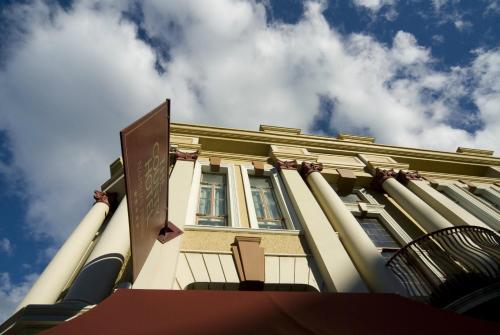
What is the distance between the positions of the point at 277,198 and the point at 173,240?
13.6 ft

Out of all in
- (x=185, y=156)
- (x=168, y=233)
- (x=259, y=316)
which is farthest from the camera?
(x=185, y=156)

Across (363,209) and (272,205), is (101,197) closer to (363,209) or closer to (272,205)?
(272,205)

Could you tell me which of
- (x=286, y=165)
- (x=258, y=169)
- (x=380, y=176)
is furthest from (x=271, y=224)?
(x=380, y=176)

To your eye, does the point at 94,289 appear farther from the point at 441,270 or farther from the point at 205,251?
the point at 441,270

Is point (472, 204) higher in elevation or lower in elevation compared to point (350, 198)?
lower

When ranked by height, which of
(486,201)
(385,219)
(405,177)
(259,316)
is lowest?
(259,316)

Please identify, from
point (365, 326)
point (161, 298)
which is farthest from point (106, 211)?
point (365, 326)

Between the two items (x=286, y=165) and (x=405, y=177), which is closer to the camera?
(x=286, y=165)

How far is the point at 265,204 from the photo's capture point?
8.84 m

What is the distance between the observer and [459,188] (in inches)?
481

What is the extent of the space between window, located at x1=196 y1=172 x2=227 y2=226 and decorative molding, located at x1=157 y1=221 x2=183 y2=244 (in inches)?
58.7

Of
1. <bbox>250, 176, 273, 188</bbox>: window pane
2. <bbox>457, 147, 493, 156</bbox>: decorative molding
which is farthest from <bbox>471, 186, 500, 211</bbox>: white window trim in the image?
<bbox>250, 176, 273, 188</bbox>: window pane

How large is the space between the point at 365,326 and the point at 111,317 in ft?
7.41

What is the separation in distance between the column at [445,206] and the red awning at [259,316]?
22.2 feet
